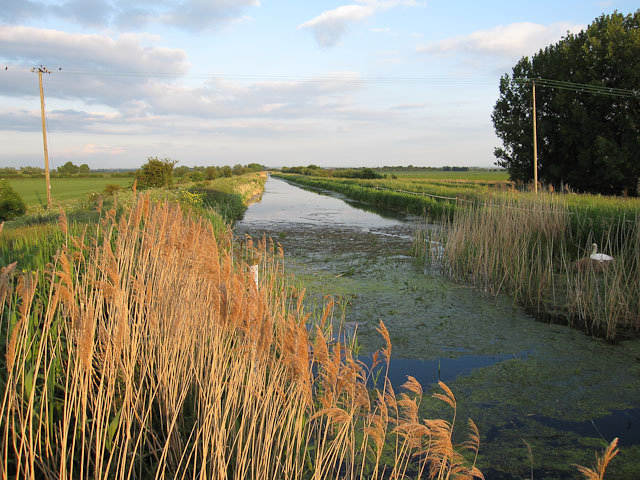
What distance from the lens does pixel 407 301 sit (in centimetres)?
688

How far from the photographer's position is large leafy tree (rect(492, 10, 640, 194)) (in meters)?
17.7

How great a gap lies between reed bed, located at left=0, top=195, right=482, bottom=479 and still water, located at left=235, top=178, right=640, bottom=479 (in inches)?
23.2

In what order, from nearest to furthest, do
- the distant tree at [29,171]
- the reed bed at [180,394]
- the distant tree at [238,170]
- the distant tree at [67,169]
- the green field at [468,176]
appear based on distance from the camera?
the reed bed at [180,394], the green field at [468,176], the distant tree at [29,171], the distant tree at [67,169], the distant tree at [238,170]

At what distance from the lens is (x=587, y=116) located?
18.8m

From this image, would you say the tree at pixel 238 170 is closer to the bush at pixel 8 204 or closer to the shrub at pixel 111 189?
the shrub at pixel 111 189

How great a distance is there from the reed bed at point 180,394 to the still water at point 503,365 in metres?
0.59

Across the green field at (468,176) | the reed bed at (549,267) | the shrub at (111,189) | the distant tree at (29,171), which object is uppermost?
the distant tree at (29,171)

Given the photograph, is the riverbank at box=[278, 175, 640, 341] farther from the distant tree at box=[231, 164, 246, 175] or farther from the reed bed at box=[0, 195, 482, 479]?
Result: the distant tree at box=[231, 164, 246, 175]

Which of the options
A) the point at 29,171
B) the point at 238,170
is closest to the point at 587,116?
the point at 29,171

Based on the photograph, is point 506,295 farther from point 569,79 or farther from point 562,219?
point 569,79

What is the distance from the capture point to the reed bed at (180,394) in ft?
5.84

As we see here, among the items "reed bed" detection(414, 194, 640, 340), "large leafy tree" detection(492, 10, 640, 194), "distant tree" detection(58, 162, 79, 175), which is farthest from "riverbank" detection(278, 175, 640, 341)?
"distant tree" detection(58, 162, 79, 175)

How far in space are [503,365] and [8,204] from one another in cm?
2568

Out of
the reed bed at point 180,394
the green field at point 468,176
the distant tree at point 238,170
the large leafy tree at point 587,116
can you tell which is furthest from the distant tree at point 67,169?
the reed bed at point 180,394
